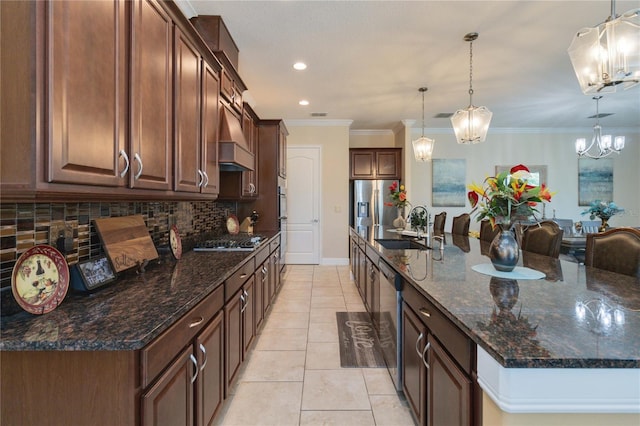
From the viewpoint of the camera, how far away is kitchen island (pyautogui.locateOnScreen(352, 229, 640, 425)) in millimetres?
758

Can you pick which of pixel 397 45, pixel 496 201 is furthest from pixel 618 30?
pixel 397 45

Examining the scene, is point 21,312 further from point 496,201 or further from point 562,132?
point 562,132

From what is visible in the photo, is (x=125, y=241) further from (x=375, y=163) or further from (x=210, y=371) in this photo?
(x=375, y=163)

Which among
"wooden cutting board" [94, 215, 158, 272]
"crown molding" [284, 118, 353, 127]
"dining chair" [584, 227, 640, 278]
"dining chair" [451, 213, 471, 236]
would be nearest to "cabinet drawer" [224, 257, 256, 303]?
"wooden cutting board" [94, 215, 158, 272]

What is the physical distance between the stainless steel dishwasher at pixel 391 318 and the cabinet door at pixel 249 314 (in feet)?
3.29

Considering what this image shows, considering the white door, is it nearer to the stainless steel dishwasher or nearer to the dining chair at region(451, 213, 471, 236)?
the dining chair at region(451, 213, 471, 236)

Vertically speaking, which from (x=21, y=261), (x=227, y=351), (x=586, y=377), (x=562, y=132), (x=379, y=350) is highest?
(x=562, y=132)

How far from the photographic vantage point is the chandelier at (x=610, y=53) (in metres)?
1.73

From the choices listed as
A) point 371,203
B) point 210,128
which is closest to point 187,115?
point 210,128

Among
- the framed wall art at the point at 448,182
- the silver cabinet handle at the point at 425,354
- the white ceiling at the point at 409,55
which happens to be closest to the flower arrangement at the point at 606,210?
the white ceiling at the point at 409,55

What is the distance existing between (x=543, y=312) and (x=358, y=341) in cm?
193

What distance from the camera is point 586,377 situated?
761 millimetres

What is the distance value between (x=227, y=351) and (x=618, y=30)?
114 inches

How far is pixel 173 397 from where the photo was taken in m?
1.12
